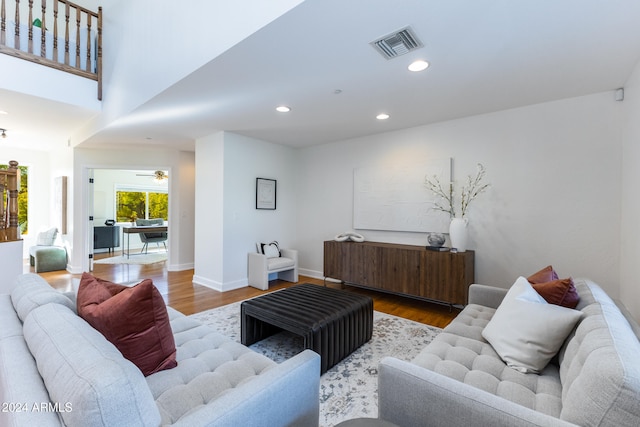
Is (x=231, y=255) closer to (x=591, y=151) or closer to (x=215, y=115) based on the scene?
(x=215, y=115)

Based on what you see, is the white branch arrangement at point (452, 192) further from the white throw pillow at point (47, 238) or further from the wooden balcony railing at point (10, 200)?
the white throw pillow at point (47, 238)

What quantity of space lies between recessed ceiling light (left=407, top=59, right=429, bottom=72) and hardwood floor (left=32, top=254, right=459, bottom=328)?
258cm

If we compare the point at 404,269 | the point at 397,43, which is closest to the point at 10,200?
the point at 397,43

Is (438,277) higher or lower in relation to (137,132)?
lower

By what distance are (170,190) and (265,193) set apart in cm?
218

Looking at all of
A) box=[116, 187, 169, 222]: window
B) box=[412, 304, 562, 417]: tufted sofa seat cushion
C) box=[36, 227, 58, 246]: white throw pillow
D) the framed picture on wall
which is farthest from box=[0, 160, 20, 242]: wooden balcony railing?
box=[116, 187, 169, 222]: window

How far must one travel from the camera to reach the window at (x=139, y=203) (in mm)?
8531

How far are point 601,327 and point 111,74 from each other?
539 cm

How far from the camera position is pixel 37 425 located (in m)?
0.71

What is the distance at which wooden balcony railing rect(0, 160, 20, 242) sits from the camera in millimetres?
3232

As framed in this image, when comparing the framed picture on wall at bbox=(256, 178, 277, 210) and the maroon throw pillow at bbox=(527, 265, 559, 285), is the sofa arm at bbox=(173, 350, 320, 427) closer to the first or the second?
the maroon throw pillow at bbox=(527, 265, 559, 285)

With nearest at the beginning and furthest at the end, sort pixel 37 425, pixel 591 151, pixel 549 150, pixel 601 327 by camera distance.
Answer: pixel 37 425, pixel 601 327, pixel 591 151, pixel 549 150

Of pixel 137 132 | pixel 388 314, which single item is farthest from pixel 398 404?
pixel 137 132

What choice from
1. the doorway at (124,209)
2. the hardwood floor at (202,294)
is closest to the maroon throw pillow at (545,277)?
the hardwood floor at (202,294)
